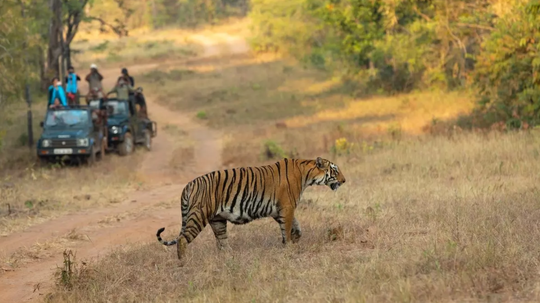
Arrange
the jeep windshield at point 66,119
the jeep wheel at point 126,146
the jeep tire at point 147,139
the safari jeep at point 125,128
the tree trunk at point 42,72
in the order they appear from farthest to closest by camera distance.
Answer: the tree trunk at point 42,72 → the jeep tire at point 147,139 → the jeep wheel at point 126,146 → the safari jeep at point 125,128 → the jeep windshield at point 66,119

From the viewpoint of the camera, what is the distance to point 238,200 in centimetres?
901

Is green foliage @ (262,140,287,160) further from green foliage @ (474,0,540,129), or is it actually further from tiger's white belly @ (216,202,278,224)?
tiger's white belly @ (216,202,278,224)

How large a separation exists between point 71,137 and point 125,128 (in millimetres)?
2699

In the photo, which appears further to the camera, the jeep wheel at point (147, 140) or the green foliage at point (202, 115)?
the green foliage at point (202, 115)

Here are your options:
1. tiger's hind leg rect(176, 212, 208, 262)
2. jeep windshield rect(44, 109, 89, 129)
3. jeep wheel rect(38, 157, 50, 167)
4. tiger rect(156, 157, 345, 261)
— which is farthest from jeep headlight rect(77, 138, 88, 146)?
tiger's hind leg rect(176, 212, 208, 262)

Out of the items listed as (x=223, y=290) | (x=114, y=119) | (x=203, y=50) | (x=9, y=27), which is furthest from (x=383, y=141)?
(x=203, y=50)

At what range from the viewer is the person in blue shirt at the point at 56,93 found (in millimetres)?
21219

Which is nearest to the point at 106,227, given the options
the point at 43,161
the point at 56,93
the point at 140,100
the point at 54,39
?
the point at 43,161

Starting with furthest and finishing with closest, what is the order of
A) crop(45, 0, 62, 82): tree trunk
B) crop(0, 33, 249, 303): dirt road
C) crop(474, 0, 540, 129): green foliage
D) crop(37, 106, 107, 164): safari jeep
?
crop(45, 0, 62, 82): tree trunk → crop(37, 106, 107, 164): safari jeep → crop(474, 0, 540, 129): green foliage → crop(0, 33, 249, 303): dirt road

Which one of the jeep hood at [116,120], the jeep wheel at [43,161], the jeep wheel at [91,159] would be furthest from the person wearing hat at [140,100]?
the jeep wheel at [43,161]

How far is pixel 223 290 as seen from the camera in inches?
293

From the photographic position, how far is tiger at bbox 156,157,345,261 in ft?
29.4

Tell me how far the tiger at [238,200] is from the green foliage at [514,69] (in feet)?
35.0

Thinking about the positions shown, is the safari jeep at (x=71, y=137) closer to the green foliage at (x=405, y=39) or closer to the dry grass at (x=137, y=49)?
the green foliage at (x=405, y=39)
